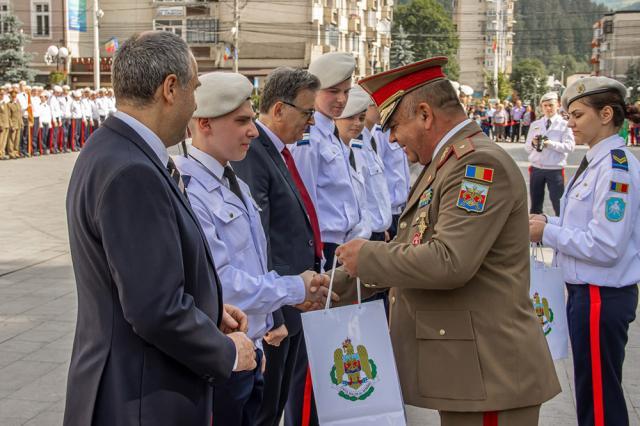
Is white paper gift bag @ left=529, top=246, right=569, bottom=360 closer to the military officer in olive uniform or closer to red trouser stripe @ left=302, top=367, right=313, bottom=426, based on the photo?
the military officer in olive uniform

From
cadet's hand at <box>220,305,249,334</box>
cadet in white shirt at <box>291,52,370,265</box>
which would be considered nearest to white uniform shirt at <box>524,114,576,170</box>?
cadet in white shirt at <box>291,52,370,265</box>

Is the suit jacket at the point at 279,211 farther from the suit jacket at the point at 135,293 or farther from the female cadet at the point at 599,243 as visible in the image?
the suit jacket at the point at 135,293

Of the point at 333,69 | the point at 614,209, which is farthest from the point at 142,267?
the point at 333,69

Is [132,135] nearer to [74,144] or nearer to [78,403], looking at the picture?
[78,403]

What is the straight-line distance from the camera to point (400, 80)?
10.1 ft

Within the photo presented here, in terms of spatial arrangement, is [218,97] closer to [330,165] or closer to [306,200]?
[306,200]

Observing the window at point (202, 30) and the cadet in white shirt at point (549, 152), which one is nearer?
the cadet in white shirt at point (549, 152)

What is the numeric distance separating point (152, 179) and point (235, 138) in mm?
1252

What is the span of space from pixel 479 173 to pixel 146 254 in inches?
45.5

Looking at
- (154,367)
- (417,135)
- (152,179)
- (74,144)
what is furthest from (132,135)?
(74,144)

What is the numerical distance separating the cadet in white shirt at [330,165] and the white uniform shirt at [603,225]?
1474mm

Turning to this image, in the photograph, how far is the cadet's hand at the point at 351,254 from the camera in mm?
3051

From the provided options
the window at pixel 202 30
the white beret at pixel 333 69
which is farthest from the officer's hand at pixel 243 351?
the window at pixel 202 30

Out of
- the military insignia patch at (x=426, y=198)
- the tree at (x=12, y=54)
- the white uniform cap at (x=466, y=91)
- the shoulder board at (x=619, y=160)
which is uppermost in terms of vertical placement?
the tree at (x=12, y=54)
